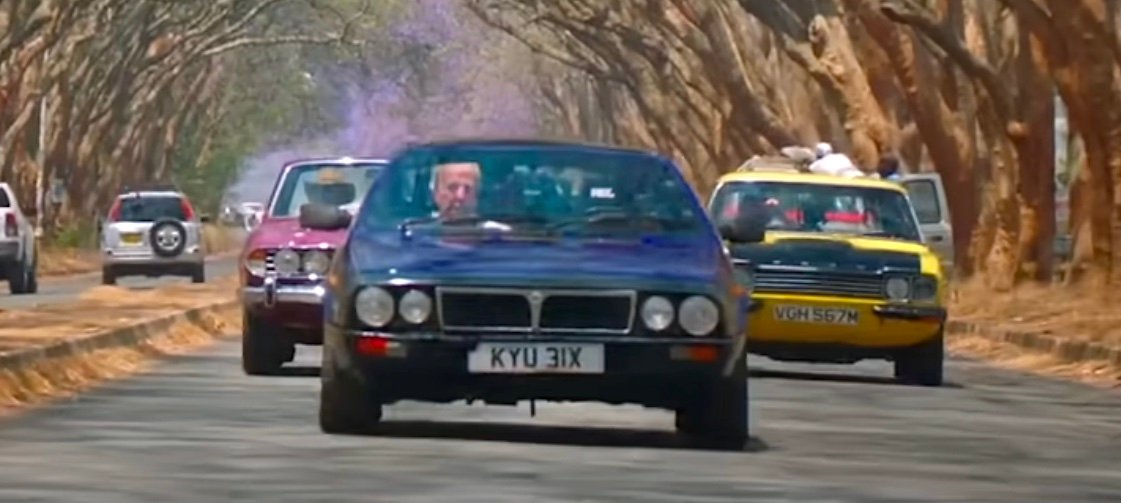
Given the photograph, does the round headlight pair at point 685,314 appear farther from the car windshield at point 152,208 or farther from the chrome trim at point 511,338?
the car windshield at point 152,208

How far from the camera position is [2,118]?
55.6 metres

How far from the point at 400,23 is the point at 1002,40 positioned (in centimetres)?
3308

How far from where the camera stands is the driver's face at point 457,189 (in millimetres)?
14883

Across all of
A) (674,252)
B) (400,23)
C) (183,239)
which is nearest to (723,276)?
(674,252)

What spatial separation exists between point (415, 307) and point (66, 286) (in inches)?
1330

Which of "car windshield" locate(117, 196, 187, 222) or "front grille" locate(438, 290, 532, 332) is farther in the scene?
"car windshield" locate(117, 196, 187, 222)

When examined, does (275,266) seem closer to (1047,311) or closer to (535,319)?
(535,319)

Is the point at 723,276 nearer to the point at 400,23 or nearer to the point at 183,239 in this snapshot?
the point at 183,239

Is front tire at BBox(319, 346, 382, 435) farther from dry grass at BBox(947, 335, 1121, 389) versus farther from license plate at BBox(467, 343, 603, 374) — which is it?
dry grass at BBox(947, 335, 1121, 389)

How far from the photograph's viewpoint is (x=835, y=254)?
21.2 m

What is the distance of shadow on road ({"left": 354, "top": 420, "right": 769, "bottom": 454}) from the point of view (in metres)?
14.4

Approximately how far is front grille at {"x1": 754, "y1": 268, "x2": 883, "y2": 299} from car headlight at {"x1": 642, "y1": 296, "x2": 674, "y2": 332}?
24.1 feet

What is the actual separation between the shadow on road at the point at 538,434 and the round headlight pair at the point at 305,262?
4582 mm

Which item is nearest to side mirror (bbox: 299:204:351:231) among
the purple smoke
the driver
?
the driver
